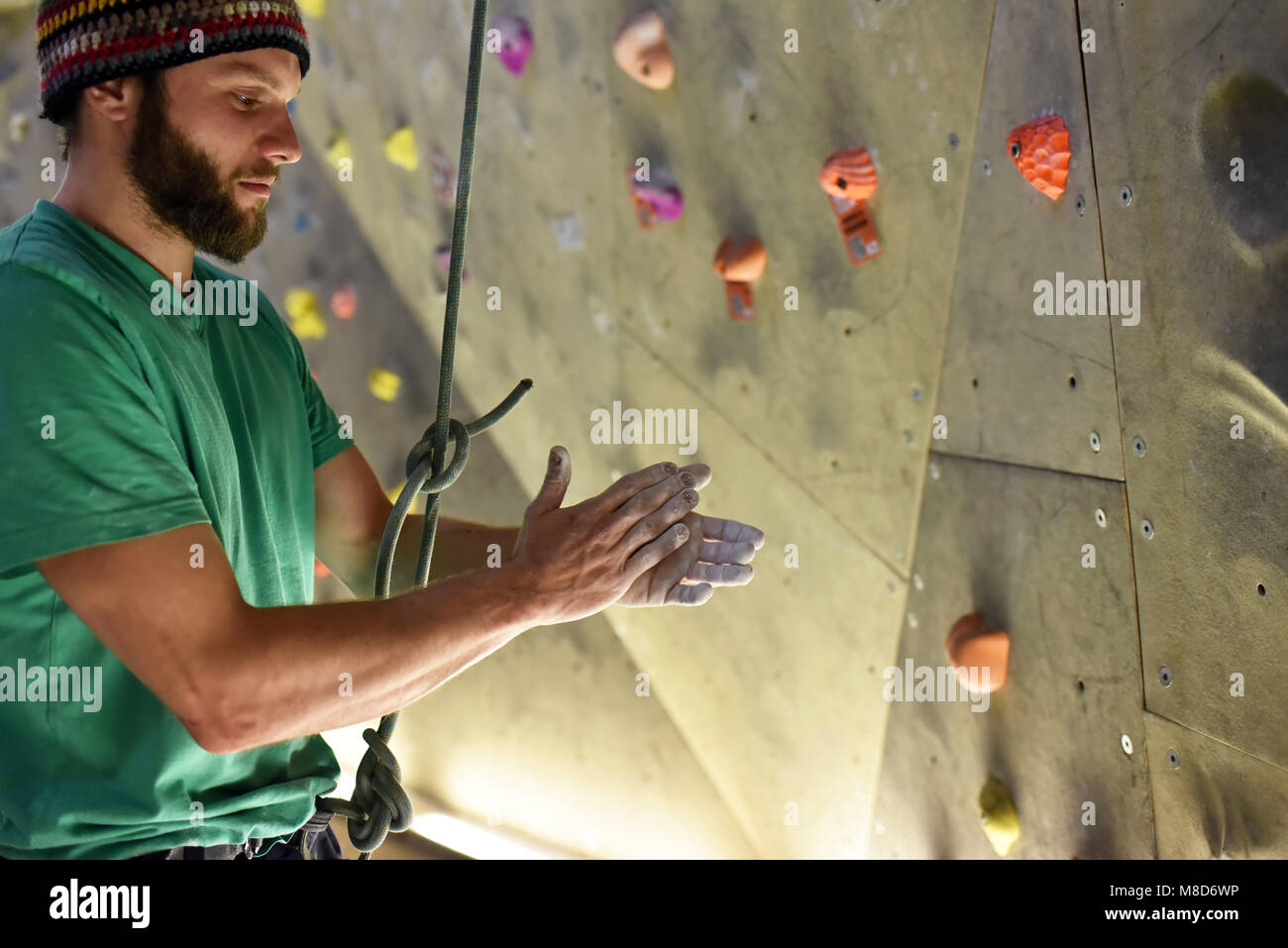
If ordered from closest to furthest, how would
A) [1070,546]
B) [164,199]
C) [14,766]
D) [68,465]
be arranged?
1. [68,465]
2. [14,766]
3. [164,199]
4. [1070,546]

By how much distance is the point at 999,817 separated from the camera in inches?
77.5

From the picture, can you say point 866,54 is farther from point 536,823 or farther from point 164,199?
point 536,823

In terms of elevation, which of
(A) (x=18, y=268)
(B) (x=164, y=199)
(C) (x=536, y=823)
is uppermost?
(B) (x=164, y=199)

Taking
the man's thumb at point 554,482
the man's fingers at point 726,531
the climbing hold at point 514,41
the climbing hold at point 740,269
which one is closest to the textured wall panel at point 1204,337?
the man's fingers at point 726,531

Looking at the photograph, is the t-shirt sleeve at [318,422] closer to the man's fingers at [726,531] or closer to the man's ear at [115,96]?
the man's ear at [115,96]

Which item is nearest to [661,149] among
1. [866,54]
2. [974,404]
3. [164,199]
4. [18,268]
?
[866,54]

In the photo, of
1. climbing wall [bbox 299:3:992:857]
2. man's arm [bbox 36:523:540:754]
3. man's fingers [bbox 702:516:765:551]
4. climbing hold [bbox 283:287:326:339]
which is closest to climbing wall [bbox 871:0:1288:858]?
climbing wall [bbox 299:3:992:857]

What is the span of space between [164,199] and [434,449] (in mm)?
372

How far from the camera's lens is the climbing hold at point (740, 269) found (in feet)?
7.16

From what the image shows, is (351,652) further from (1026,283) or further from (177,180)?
(1026,283)

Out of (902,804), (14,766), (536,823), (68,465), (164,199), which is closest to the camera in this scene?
(68,465)

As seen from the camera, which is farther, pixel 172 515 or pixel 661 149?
pixel 661 149

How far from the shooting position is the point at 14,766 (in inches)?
42.3

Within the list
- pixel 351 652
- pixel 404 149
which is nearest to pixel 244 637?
pixel 351 652
